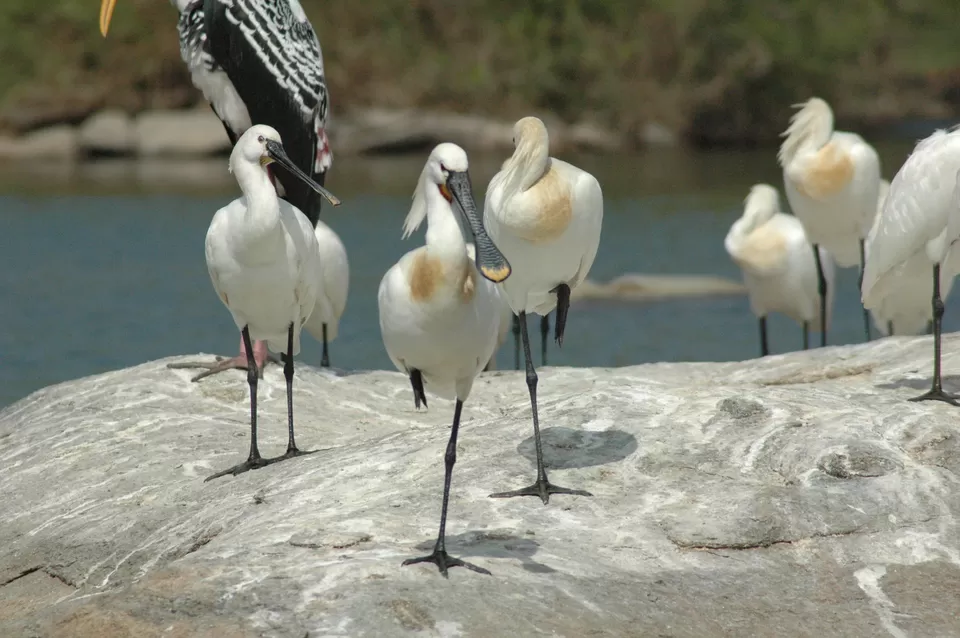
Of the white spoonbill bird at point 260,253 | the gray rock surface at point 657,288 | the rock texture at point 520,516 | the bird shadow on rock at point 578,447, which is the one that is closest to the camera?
the rock texture at point 520,516

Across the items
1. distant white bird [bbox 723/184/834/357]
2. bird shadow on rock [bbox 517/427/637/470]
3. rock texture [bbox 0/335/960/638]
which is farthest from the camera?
distant white bird [bbox 723/184/834/357]

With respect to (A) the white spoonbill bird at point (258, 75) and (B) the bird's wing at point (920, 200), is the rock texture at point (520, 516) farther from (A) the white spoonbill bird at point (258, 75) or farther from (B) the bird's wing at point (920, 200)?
(A) the white spoonbill bird at point (258, 75)

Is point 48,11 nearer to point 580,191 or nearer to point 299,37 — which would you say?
point 299,37

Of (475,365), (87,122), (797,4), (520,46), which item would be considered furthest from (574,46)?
(475,365)

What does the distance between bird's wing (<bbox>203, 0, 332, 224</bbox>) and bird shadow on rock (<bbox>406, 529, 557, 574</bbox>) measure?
363 cm

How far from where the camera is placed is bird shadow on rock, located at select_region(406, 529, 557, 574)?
5.62 metres

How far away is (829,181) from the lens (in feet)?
34.7

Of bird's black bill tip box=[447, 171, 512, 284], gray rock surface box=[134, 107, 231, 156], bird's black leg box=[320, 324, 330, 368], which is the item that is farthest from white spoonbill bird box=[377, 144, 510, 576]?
gray rock surface box=[134, 107, 231, 156]

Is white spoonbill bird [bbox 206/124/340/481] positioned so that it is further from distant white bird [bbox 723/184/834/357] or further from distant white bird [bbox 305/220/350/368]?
distant white bird [bbox 723/184/834/357]

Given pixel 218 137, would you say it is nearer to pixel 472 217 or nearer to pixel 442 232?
pixel 472 217

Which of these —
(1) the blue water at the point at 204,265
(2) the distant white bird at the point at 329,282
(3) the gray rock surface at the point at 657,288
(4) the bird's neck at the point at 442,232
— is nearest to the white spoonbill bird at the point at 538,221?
(4) the bird's neck at the point at 442,232

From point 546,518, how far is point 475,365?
0.75 m

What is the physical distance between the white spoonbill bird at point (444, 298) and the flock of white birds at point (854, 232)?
104 inches

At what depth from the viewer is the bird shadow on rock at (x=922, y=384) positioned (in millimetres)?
7684
